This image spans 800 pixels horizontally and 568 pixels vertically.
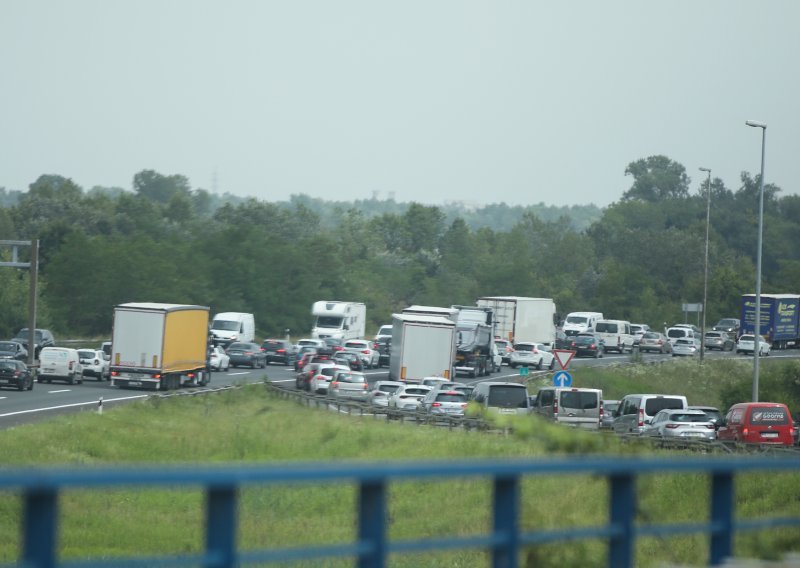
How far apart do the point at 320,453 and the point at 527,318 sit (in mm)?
47052

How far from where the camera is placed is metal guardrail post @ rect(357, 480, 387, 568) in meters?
5.41

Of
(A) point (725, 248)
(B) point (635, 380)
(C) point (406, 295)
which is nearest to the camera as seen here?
(B) point (635, 380)

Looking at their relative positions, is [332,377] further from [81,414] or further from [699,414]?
[699,414]

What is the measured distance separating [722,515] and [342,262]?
132322 millimetres

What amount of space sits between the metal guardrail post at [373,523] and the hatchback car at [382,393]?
1746 inches

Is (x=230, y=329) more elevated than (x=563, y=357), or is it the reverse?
(x=563, y=357)

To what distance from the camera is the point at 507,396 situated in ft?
137

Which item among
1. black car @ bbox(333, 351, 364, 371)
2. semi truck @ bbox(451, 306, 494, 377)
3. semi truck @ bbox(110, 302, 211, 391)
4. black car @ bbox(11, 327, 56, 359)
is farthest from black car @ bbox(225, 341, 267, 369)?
semi truck @ bbox(110, 302, 211, 391)

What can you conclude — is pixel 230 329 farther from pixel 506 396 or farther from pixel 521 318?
pixel 506 396

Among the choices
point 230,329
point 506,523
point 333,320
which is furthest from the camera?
point 333,320

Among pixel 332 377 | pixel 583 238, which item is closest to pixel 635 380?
pixel 332 377

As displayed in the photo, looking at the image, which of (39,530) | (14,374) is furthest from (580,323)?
(39,530)

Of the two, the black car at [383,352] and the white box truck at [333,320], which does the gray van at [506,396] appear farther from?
the white box truck at [333,320]

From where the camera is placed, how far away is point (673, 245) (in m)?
149
